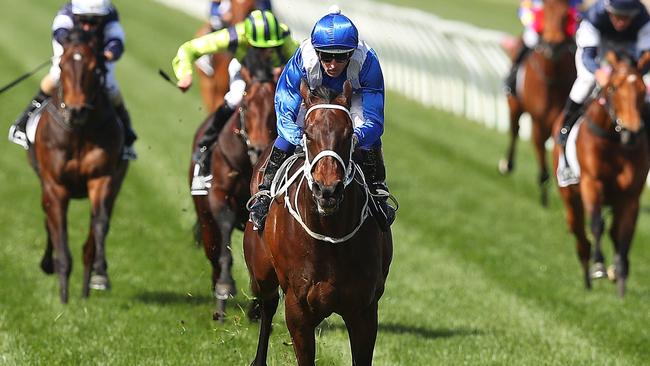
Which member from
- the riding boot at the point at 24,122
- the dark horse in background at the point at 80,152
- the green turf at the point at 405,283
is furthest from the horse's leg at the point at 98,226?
the riding boot at the point at 24,122

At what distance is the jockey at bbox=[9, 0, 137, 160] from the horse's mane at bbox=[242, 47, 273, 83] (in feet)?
4.95

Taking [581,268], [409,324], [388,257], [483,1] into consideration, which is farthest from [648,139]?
[483,1]

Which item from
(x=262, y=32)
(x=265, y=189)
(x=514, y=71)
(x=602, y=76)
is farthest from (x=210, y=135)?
(x=514, y=71)

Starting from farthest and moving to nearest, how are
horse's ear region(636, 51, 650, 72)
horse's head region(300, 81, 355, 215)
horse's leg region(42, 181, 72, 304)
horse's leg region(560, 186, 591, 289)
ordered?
horse's leg region(560, 186, 591, 289) < horse's ear region(636, 51, 650, 72) < horse's leg region(42, 181, 72, 304) < horse's head region(300, 81, 355, 215)

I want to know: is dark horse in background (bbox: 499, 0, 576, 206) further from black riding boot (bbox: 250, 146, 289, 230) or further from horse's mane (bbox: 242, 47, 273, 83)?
black riding boot (bbox: 250, 146, 289, 230)

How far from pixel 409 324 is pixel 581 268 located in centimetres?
316

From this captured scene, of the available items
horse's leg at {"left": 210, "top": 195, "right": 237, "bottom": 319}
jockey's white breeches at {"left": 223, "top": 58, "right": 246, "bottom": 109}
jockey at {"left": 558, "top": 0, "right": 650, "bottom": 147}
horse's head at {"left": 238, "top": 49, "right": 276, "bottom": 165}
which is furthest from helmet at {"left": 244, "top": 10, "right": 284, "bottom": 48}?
jockey at {"left": 558, "top": 0, "right": 650, "bottom": 147}

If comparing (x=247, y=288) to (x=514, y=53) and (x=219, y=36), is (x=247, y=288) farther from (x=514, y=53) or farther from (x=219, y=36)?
(x=514, y=53)

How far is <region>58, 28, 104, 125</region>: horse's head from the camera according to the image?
993 cm

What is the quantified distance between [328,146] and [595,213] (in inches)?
224

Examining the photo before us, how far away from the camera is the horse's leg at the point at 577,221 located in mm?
11734

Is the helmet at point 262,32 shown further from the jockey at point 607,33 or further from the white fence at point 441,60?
the white fence at point 441,60

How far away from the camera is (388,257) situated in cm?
689

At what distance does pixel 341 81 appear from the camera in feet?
21.7
